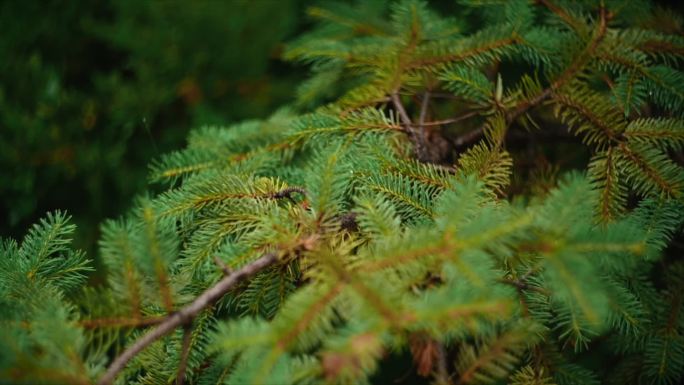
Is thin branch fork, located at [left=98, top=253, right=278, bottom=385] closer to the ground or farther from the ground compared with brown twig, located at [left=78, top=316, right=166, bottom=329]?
closer to the ground

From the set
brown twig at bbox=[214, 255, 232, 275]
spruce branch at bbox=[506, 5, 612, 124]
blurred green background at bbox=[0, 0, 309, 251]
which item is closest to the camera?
brown twig at bbox=[214, 255, 232, 275]

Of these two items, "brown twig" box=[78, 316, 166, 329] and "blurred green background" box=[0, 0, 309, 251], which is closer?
"brown twig" box=[78, 316, 166, 329]

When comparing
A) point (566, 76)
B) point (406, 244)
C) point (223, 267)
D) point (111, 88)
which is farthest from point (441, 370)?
point (111, 88)

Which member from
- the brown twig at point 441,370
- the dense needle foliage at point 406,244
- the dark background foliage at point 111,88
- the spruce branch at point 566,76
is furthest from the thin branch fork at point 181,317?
the dark background foliage at point 111,88

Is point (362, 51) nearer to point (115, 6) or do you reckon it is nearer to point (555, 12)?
point (555, 12)

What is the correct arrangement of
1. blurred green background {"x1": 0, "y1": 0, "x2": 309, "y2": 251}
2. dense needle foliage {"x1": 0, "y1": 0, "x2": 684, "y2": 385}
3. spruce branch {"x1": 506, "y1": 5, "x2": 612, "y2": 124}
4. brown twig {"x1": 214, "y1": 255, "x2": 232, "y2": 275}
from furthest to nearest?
blurred green background {"x1": 0, "y1": 0, "x2": 309, "y2": 251}
spruce branch {"x1": 506, "y1": 5, "x2": 612, "y2": 124}
brown twig {"x1": 214, "y1": 255, "x2": 232, "y2": 275}
dense needle foliage {"x1": 0, "y1": 0, "x2": 684, "y2": 385}

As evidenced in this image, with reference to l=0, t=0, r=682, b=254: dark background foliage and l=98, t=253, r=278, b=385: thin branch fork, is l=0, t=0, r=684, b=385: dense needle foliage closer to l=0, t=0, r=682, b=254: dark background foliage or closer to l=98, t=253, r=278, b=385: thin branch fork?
l=98, t=253, r=278, b=385: thin branch fork

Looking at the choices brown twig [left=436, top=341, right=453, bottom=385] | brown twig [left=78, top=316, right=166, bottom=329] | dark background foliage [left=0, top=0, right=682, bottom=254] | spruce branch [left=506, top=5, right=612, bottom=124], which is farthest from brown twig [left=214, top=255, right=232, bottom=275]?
dark background foliage [left=0, top=0, right=682, bottom=254]

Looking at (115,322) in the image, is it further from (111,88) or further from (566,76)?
(111,88)

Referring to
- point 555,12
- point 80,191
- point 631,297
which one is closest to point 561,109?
point 555,12
